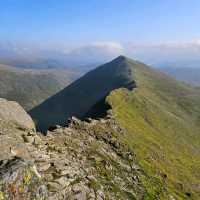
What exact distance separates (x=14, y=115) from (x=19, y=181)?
588 inches

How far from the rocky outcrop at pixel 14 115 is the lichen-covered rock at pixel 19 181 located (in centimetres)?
1169

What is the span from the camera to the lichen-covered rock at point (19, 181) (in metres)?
27.8

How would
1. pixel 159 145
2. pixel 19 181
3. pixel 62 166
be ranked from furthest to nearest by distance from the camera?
1. pixel 159 145
2. pixel 62 166
3. pixel 19 181

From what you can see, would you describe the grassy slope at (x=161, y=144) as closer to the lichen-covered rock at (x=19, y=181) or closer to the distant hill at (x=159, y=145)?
the distant hill at (x=159, y=145)

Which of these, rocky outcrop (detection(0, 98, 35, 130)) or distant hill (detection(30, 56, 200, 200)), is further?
distant hill (detection(30, 56, 200, 200))

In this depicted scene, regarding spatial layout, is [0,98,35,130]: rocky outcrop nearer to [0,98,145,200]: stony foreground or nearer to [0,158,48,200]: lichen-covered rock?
[0,98,145,200]: stony foreground

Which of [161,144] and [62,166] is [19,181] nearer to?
[62,166]

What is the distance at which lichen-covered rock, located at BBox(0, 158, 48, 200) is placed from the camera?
91.2 ft

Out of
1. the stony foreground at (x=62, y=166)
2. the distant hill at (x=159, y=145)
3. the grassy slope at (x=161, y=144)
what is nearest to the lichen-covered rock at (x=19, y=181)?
the stony foreground at (x=62, y=166)

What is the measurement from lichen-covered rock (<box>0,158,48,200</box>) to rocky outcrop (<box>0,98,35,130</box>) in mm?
11694

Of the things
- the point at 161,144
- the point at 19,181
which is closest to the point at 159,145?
the point at 161,144

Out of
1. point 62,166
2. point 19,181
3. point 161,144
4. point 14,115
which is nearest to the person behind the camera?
point 19,181

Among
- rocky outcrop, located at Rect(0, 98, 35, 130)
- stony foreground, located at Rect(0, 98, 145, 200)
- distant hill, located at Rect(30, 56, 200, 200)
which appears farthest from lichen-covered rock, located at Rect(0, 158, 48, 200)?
distant hill, located at Rect(30, 56, 200, 200)

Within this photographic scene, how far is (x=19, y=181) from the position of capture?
28.6 metres
